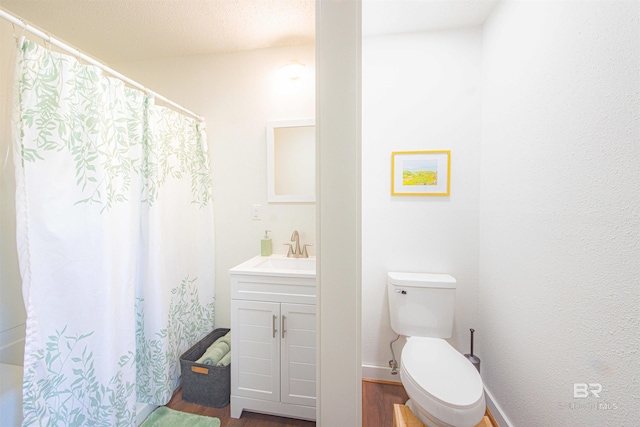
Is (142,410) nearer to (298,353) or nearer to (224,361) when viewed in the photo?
(224,361)

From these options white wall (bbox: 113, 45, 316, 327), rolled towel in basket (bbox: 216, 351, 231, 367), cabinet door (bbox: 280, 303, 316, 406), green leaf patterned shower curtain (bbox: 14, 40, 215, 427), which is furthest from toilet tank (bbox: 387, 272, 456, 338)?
green leaf patterned shower curtain (bbox: 14, 40, 215, 427)

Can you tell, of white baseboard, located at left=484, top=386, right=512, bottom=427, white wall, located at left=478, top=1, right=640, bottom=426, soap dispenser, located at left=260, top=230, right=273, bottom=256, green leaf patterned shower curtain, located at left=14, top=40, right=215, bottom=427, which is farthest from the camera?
soap dispenser, located at left=260, top=230, right=273, bottom=256

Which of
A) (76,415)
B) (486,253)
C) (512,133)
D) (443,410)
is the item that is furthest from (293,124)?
(76,415)

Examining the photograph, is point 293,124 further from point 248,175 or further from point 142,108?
point 142,108

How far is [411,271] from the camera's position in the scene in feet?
A: 5.79

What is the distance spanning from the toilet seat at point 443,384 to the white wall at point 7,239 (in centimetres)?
220

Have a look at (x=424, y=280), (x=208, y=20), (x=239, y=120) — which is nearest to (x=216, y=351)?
(x=424, y=280)

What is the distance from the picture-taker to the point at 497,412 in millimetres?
1421

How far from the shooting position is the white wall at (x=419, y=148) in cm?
168

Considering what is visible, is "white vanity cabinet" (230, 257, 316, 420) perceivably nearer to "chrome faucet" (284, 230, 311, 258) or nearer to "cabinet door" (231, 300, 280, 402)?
"cabinet door" (231, 300, 280, 402)

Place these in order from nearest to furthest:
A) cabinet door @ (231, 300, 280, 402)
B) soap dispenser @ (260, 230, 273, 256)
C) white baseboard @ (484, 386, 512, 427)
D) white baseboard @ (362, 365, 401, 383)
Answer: white baseboard @ (484, 386, 512, 427) → cabinet door @ (231, 300, 280, 402) → white baseboard @ (362, 365, 401, 383) → soap dispenser @ (260, 230, 273, 256)

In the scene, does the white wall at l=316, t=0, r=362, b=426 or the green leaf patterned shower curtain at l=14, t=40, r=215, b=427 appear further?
the green leaf patterned shower curtain at l=14, t=40, r=215, b=427

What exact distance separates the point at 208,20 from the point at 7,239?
179cm

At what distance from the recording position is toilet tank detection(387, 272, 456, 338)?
1577mm
